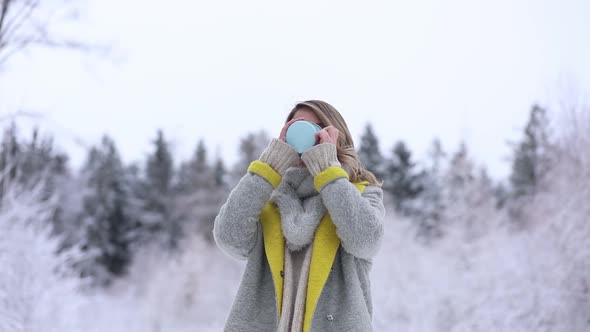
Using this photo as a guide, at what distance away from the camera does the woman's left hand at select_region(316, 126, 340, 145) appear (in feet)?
6.11

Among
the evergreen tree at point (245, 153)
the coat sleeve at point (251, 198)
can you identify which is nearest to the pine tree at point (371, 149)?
the evergreen tree at point (245, 153)

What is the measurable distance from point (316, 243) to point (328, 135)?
378mm

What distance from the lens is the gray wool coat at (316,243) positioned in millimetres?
1768

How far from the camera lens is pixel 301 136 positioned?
1.89 m

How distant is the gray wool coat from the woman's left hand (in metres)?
0.04

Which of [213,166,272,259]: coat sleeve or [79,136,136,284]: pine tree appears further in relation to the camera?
[79,136,136,284]: pine tree

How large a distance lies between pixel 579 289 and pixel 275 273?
275 inches

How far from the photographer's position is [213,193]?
26.6 metres

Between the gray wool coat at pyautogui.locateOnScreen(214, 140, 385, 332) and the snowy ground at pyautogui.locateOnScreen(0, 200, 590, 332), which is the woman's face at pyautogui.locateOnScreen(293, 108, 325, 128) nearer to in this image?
the gray wool coat at pyautogui.locateOnScreen(214, 140, 385, 332)

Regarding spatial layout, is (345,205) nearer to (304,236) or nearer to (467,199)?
(304,236)

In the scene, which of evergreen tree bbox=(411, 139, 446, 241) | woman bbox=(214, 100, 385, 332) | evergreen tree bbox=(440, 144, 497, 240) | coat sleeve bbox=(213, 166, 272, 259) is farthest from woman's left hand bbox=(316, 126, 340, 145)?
evergreen tree bbox=(411, 139, 446, 241)

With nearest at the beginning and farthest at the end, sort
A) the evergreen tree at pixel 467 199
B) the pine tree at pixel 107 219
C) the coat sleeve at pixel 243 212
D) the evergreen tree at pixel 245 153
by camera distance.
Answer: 1. the coat sleeve at pixel 243 212
2. the evergreen tree at pixel 467 199
3. the evergreen tree at pixel 245 153
4. the pine tree at pixel 107 219

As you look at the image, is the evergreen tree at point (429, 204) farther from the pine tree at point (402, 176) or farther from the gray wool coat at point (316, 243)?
the gray wool coat at point (316, 243)

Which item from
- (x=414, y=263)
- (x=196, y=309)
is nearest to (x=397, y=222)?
(x=414, y=263)
